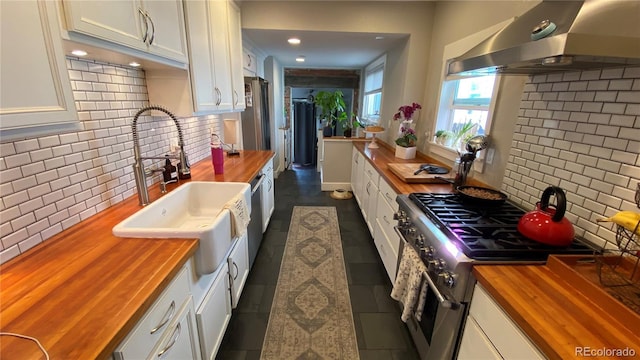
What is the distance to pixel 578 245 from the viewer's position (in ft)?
3.59

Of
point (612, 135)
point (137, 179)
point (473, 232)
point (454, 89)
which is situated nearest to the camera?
point (612, 135)

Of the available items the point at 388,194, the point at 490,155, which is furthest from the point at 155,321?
the point at 490,155

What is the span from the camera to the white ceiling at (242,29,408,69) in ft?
10.0

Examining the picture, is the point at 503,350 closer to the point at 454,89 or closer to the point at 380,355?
the point at 380,355

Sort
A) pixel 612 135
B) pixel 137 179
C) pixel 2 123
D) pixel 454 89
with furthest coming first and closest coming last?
pixel 454 89 → pixel 137 179 → pixel 612 135 → pixel 2 123

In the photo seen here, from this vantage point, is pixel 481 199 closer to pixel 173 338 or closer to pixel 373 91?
pixel 173 338

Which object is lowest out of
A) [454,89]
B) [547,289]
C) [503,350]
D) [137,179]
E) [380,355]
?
[380,355]

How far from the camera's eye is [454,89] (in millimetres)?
2525

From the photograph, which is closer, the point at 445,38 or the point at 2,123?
the point at 2,123

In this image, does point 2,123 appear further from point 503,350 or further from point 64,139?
point 503,350

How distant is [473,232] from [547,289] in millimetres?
352

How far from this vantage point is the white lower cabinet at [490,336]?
782 mm

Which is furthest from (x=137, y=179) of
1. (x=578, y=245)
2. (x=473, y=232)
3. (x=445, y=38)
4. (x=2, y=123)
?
(x=445, y=38)

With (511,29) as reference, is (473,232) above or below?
below
